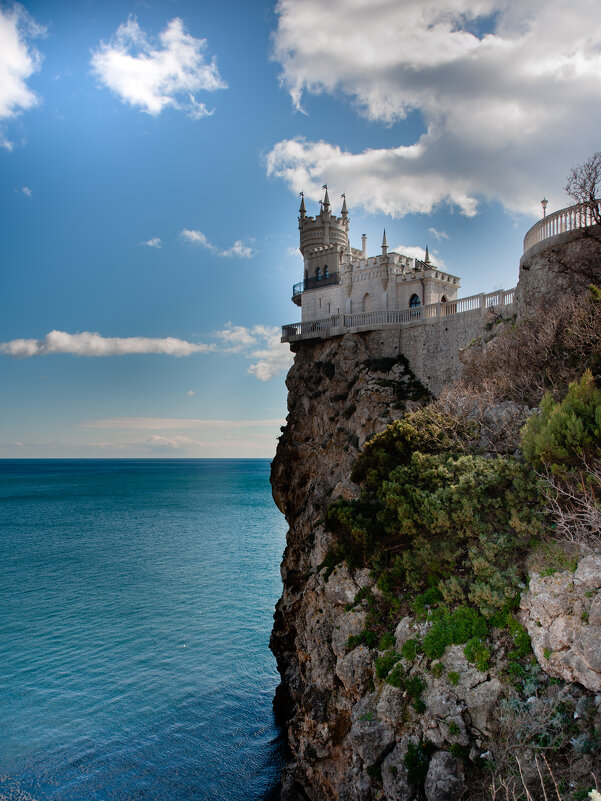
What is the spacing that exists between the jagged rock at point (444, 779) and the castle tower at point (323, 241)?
2816 cm

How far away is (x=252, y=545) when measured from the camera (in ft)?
172

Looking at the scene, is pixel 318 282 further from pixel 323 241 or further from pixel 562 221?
pixel 562 221

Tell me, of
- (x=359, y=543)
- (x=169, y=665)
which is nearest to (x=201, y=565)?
(x=169, y=665)

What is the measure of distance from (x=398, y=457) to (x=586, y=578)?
6.82 m

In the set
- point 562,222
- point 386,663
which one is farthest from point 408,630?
point 562,222

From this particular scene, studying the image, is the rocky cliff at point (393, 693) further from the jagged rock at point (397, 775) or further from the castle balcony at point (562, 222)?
the castle balcony at point (562, 222)

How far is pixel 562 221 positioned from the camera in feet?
60.2

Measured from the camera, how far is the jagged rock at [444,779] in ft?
33.4

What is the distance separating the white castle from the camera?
98.5 ft

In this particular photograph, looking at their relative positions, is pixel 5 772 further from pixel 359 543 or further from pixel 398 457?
pixel 398 457

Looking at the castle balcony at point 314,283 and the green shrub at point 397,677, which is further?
the castle balcony at point 314,283

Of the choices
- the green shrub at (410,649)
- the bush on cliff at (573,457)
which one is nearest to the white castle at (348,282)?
the bush on cliff at (573,457)

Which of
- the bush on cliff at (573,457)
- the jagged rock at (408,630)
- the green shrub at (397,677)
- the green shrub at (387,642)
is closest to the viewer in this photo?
the bush on cliff at (573,457)

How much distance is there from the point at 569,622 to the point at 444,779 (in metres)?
3.81
